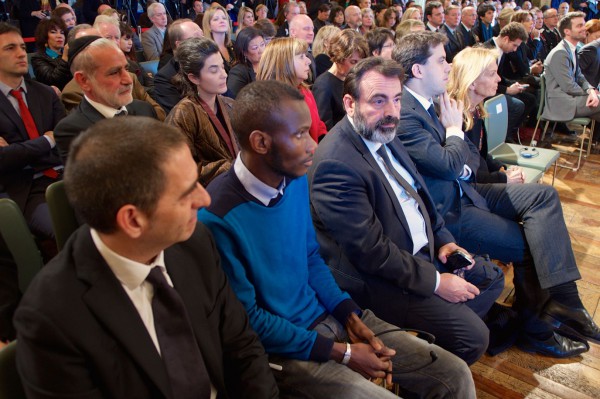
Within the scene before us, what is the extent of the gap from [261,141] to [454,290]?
93 centimetres

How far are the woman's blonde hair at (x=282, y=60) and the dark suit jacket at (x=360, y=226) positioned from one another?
1.28 meters

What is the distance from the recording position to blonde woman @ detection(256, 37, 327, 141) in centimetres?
294

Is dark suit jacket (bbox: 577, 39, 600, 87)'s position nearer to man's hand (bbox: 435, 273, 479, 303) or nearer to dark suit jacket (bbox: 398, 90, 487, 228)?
dark suit jacket (bbox: 398, 90, 487, 228)

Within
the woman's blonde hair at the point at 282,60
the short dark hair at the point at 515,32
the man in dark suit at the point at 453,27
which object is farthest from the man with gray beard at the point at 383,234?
the man in dark suit at the point at 453,27

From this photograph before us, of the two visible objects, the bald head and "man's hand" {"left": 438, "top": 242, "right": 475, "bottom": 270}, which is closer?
"man's hand" {"left": 438, "top": 242, "right": 475, "bottom": 270}

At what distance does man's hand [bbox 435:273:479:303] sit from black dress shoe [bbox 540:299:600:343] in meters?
0.68

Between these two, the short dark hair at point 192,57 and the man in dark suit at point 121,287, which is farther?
the short dark hair at point 192,57

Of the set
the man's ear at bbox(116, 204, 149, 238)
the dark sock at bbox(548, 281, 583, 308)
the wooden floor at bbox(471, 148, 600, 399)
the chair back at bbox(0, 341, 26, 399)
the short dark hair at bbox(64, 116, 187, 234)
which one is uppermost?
the short dark hair at bbox(64, 116, 187, 234)

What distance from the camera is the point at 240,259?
4.24ft

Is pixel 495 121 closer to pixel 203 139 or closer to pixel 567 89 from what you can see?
pixel 567 89

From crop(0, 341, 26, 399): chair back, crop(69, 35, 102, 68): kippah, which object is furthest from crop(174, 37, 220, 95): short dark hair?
crop(0, 341, 26, 399): chair back

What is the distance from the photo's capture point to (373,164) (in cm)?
175

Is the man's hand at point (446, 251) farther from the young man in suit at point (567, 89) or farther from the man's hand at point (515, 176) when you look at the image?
the young man in suit at point (567, 89)

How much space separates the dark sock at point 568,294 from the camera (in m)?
2.13
